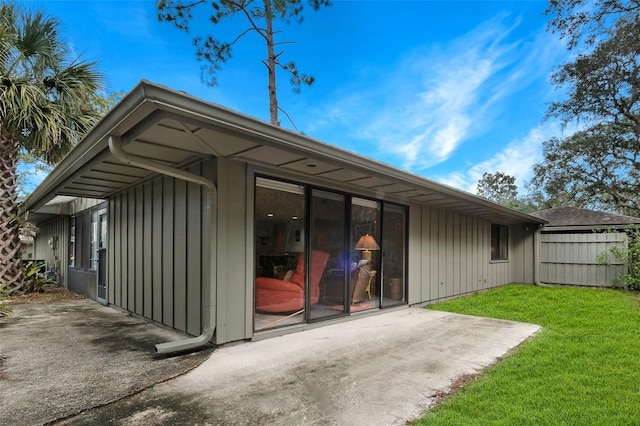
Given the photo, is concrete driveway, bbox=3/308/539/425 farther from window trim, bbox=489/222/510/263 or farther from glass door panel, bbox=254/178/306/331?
window trim, bbox=489/222/510/263

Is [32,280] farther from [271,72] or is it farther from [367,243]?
[271,72]

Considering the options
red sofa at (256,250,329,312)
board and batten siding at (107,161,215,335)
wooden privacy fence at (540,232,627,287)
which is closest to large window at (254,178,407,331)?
red sofa at (256,250,329,312)

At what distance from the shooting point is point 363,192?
5820 mm

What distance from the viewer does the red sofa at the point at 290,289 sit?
4480mm

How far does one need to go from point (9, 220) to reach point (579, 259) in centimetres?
1415

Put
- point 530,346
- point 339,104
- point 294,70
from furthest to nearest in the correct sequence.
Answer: point 339,104
point 294,70
point 530,346

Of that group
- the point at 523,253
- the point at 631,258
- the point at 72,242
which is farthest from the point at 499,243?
the point at 72,242

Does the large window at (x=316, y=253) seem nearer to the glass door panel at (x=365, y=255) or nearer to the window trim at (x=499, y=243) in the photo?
the glass door panel at (x=365, y=255)

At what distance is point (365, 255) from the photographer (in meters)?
6.01

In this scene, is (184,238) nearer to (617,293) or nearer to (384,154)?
(617,293)

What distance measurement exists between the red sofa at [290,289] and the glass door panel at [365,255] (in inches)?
29.1

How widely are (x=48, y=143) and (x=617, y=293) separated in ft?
41.6

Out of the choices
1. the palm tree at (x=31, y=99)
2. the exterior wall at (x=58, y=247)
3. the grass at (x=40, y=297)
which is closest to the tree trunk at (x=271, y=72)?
the palm tree at (x=31, y=99)

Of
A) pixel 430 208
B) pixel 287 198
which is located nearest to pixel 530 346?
pixel 287 198
